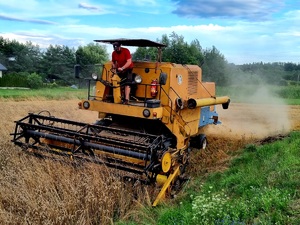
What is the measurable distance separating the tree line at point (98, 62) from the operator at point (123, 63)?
12.8 metres

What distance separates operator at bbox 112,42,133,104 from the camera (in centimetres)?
806

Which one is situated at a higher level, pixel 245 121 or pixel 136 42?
pixel 136 42

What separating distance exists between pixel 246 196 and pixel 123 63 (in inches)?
166

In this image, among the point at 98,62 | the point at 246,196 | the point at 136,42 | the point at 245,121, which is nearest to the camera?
the point at 246,196

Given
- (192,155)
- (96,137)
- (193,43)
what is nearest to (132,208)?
(96,137)

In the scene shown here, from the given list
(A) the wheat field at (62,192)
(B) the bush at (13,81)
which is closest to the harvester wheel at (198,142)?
(A) the wheat field at (62,192)

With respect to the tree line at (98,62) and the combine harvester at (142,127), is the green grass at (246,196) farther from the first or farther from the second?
the tree line at (98,62)

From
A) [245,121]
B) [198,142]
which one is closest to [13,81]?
[245,121]

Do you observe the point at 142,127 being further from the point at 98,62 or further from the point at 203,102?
the point at 98,62

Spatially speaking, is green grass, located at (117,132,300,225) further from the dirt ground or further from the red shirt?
the dirt ground

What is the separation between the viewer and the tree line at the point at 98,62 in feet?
72.9

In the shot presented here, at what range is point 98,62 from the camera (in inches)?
2223

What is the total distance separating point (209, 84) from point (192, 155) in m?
2.08

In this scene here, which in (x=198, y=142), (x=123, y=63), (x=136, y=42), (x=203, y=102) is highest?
(x=136, y=42)
